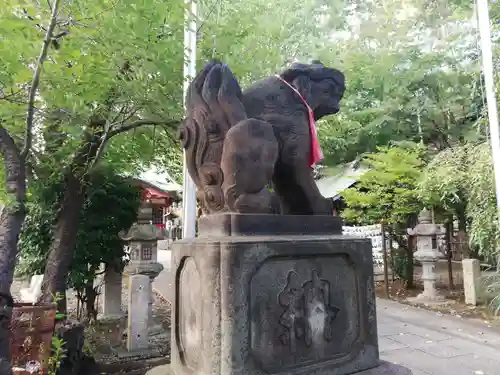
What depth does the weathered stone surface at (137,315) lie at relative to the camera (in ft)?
17.5

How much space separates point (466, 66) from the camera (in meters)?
10.6

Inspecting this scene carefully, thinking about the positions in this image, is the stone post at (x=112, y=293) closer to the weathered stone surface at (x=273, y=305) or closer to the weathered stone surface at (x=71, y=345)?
the weathered stone surface at (x=71, y=345)

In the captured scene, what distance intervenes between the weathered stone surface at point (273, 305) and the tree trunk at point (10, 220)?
1307 millimetres

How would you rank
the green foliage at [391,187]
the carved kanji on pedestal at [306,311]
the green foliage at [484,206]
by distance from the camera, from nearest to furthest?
the carved kanji on pedestal at [306,311], the green foliage at [484,206], the green foliage at [391,187]

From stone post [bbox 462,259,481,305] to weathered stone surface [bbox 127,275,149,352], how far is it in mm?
5673

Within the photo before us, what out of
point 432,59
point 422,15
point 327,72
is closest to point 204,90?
point 327,72

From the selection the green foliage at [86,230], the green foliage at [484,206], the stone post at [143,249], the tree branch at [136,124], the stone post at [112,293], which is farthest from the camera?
the green foliage at [484,206]

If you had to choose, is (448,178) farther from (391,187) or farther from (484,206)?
(391,187)

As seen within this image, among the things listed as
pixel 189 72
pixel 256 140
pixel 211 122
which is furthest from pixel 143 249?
pixel 256 140

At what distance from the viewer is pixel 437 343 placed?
16.7 ft

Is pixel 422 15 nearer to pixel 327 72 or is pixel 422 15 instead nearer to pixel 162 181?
pixel 162 181

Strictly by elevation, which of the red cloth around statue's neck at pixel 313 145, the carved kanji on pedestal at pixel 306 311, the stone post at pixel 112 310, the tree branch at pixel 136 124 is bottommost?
the stone post at pixel 112 310

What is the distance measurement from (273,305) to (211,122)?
1257 millimetres

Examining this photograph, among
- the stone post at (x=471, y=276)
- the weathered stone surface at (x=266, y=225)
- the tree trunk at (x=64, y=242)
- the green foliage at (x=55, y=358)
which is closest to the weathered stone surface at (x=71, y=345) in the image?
the green foliage at (x=55, y=358)
